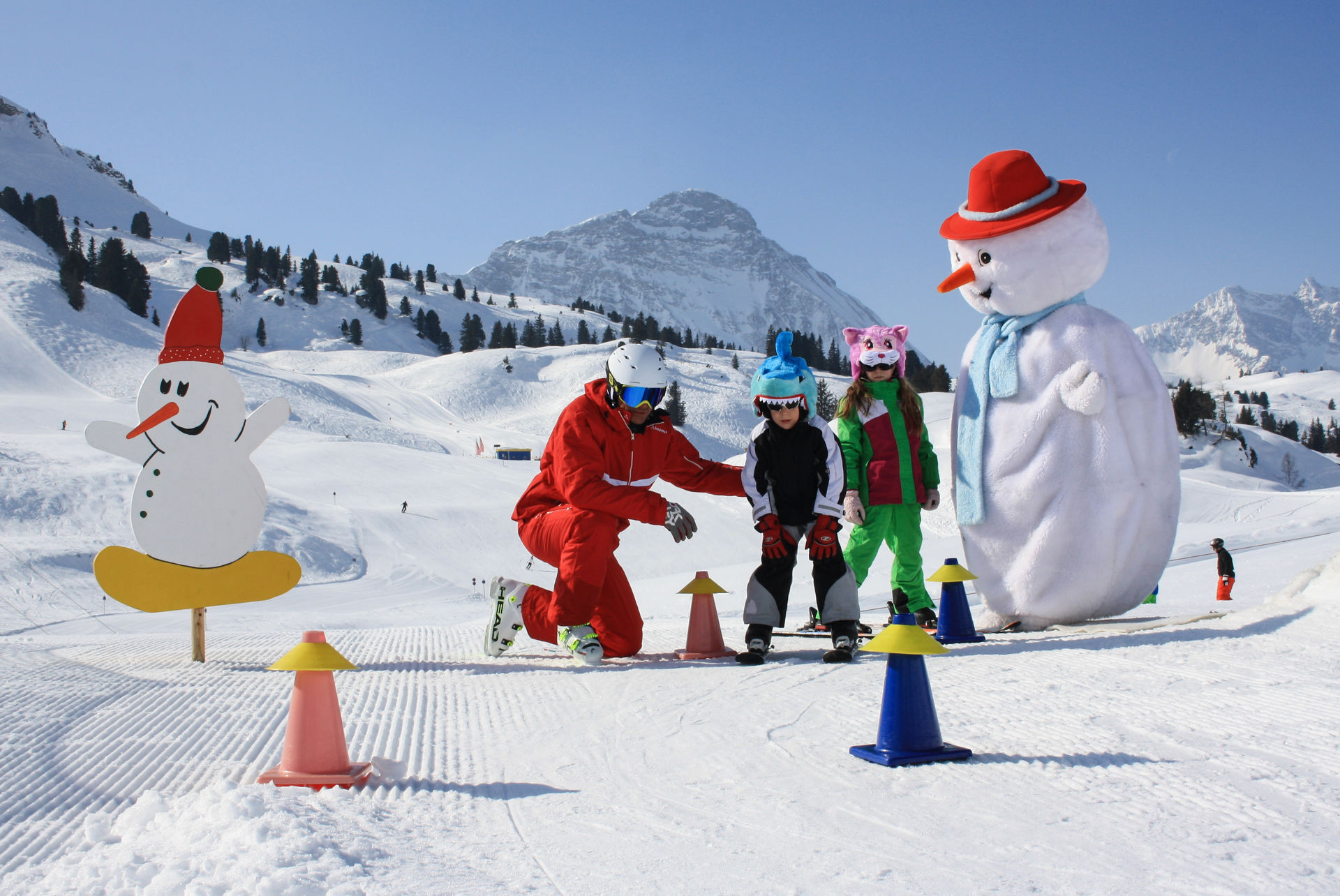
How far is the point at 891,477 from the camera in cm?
546

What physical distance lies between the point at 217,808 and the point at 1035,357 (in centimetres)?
466

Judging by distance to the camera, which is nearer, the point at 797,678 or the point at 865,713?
the point at 865,713

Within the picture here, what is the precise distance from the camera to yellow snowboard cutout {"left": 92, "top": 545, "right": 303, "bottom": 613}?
4.69 m

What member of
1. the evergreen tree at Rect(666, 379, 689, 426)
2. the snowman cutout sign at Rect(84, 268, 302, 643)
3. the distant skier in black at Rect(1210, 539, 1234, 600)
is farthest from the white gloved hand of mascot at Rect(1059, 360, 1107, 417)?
the evergreen tree at Rect(666, 379, 689, 426)

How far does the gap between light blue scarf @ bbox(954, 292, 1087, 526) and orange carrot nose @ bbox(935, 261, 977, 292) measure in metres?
0.32

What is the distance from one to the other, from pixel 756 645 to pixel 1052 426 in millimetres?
2173

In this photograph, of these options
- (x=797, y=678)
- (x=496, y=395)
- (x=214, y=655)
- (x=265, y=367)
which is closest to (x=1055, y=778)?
(x=797, y=678)

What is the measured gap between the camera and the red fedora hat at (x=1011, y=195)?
5.29 m

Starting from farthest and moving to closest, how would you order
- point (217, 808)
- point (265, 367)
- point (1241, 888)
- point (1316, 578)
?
point (265, 367) → point (1316, 578) → point (217, 808) → point (1241, 888)

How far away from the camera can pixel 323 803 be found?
2.21 m

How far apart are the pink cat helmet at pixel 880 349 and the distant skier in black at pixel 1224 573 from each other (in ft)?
15.7

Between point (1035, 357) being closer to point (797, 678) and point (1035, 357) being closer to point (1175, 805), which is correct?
point (797, 678)

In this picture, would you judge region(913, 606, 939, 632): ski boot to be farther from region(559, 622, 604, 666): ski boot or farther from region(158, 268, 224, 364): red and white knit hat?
region(158, 268, 224, 364): red and white knit hat

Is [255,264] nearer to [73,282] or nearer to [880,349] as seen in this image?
[73,282]
